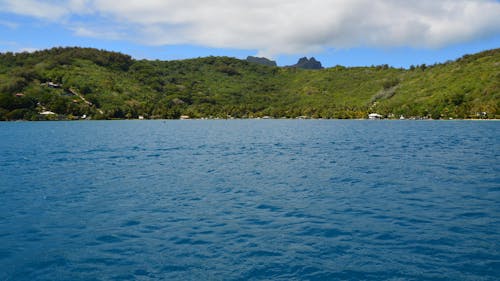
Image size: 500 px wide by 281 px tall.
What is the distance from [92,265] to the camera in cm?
1678

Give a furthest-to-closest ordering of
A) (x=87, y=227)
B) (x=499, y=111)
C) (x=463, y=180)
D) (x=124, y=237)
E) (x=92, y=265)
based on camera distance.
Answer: (x=499, y=111)
(x=463, y=180)
(x=87, y=227)
(x=124, y=237)
(x=92, y=265)

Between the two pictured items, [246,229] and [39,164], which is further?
[39,164]

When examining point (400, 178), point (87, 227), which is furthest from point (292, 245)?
point (400, 178)

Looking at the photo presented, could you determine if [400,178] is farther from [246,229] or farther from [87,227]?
[87,227]

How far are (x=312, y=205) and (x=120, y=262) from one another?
1364 cm

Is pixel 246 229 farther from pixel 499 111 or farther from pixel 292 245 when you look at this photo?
Answer: pixel 499 111

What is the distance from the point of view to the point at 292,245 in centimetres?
1895

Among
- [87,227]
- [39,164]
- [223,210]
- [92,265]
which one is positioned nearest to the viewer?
[92,265]

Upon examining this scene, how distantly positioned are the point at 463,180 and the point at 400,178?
205 inches

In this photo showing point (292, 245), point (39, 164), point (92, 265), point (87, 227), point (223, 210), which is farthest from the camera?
point (39, 164)

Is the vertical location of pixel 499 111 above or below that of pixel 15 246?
above

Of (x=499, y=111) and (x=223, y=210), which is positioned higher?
(x=499, y=111)

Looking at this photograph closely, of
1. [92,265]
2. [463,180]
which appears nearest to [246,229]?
[92,265]

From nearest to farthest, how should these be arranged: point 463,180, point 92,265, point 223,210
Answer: point 92,265 < point 223,210 < point 463,180
